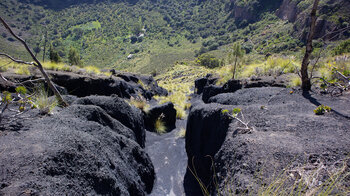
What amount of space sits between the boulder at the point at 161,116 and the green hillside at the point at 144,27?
4576 cm

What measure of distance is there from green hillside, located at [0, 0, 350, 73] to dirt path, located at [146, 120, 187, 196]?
47491 mm

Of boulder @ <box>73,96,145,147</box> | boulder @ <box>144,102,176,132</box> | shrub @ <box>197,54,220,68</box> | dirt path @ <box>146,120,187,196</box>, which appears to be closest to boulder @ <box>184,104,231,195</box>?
dirt path @ <box>146,120,187,196</box>

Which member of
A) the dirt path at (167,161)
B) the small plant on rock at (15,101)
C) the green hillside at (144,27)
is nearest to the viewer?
the small plant on rock at (15,101)

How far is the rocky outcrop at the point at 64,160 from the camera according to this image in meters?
2.14

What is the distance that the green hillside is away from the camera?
64.9 m

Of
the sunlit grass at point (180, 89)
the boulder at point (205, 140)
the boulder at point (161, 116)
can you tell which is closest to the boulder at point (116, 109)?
the boulder at point (205, 140)

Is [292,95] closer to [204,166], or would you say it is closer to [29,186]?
[204,166]

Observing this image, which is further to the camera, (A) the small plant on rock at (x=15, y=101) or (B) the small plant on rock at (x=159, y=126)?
(B) the small plant on rock at (x=159, y=126)

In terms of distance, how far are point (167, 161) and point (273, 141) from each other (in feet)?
14.6

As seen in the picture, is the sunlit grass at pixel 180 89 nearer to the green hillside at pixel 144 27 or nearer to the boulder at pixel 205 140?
the boulder at pixel 205 140

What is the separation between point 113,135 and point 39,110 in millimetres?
1635

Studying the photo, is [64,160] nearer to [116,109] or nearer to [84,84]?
[116,109]

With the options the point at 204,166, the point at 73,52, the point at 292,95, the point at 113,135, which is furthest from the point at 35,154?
the point at 73,52

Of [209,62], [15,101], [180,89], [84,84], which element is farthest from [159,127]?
[209,62]
